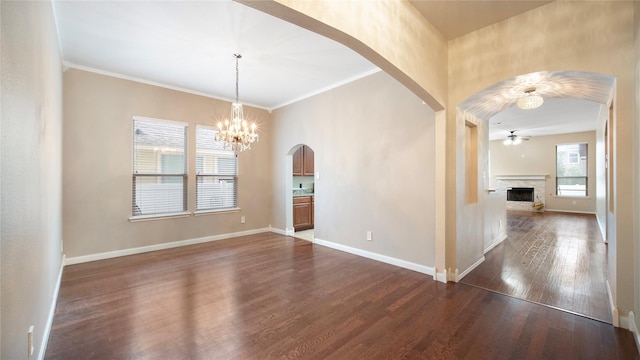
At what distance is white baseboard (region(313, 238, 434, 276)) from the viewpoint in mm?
3537

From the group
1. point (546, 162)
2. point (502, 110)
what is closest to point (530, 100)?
point (502, 110)

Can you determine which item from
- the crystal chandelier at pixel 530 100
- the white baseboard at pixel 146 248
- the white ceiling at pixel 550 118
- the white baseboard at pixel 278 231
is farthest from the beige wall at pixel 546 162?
the white baseboard at pixel 146 248

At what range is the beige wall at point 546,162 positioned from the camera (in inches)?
341

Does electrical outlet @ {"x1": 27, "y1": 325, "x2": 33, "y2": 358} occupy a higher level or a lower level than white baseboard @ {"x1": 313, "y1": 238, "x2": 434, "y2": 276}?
higher

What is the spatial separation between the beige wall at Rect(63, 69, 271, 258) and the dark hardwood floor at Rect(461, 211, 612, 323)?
5.17 meters

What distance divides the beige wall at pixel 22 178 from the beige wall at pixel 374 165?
3684 millimetres

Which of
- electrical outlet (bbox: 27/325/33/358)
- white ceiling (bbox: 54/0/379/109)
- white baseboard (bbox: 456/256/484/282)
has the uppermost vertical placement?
white ceiling (bbox: 54/0/379/109)

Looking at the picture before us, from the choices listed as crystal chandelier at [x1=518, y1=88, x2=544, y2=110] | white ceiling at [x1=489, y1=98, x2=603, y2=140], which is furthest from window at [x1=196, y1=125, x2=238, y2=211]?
white ceiling at [x1=489, y1=98, x2=603, y2=140]

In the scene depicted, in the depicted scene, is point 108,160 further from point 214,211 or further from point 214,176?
point 214,211

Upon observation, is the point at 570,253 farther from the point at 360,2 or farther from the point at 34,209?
the point at 34,209

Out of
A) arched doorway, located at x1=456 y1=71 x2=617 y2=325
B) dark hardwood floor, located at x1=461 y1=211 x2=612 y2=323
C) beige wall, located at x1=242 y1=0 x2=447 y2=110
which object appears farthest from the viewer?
dark hardwood floor, located at x1=461 y1=211 x2=612 y2=323

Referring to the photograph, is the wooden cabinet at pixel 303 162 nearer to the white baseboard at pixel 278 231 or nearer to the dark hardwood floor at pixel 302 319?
the white baseboard at pixel 278 231

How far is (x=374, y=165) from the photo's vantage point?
413 cm

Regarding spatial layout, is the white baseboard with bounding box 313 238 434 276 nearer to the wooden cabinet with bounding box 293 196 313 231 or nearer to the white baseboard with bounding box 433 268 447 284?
the white baseboard with bounding box 433 268 447 284
